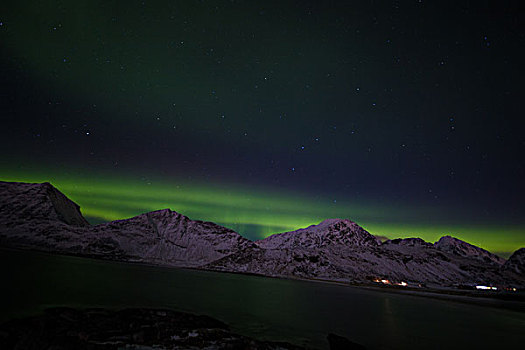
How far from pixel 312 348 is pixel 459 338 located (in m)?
18.4

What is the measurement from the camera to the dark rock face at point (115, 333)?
1717cm

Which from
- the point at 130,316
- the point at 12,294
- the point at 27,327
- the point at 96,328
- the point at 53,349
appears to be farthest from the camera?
the point at 12,294

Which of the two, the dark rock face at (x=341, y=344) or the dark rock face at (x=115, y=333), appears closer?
the dark rock face at (x=115, y=333)

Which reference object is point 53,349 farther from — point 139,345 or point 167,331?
point 167,331

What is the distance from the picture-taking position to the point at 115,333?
792 inches

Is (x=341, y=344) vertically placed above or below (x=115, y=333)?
above

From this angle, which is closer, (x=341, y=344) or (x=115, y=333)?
(x=115, y=333)

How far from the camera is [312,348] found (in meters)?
20.9

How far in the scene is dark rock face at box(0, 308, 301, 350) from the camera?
1717cm

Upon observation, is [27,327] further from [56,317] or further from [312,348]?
[312,348]

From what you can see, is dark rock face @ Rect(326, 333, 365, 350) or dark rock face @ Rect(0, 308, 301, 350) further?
dark rock face @ Rect(326, 333, 365, 350)

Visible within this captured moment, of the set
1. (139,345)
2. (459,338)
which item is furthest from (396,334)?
(139,345)

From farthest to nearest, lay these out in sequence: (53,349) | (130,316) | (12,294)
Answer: (12,294), (130,316), (53,349)

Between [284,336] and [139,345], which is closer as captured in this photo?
[139,345]
